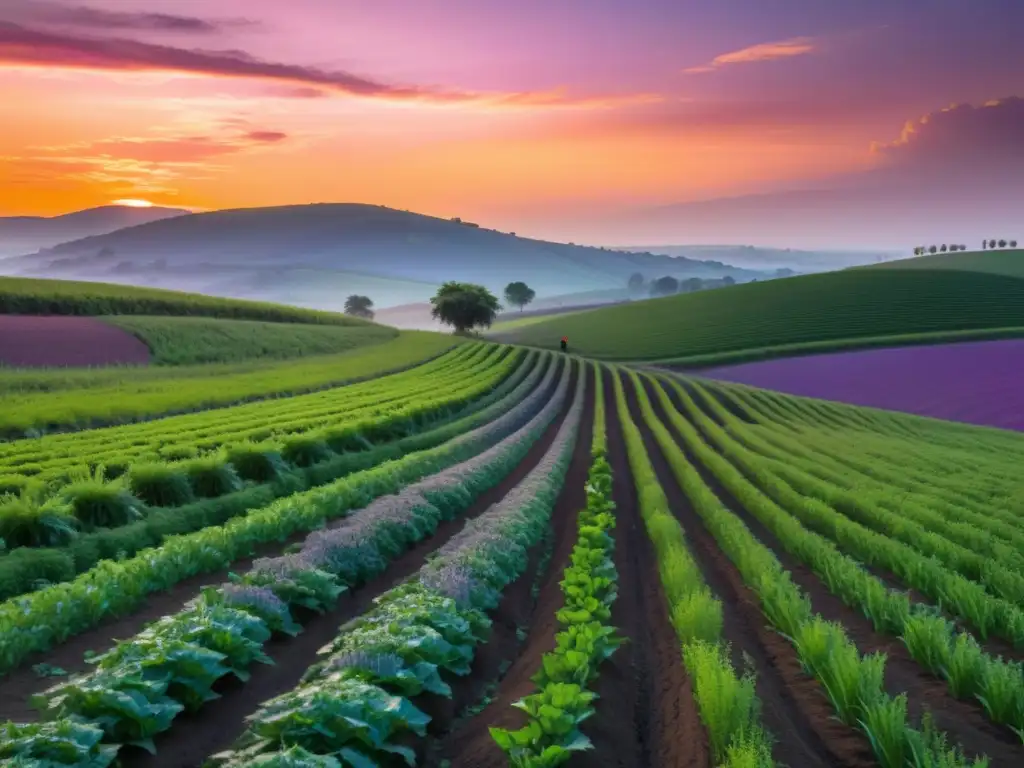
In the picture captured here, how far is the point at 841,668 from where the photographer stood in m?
6.69

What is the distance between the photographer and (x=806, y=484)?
19.7m

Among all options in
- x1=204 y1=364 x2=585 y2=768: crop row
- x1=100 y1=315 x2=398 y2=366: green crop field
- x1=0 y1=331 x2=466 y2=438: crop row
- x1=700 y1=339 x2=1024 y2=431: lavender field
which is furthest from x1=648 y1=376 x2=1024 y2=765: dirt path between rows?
x1=700 y1=339 x2=1024 y2=431: lavender field

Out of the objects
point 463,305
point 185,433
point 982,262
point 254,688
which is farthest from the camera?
point 982,262

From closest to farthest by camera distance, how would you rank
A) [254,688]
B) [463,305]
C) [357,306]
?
[254,688], [463,305], [357,306]

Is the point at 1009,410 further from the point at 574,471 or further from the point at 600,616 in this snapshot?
the point at 600,616

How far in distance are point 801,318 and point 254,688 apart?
89272 millimetres

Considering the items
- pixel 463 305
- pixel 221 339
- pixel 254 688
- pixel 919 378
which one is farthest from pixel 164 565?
pixel 463 305

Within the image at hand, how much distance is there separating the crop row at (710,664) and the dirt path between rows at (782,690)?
0.25 meters

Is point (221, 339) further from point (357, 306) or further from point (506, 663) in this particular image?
point (357, 306)

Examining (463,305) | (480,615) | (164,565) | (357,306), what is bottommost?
A: (480,615)

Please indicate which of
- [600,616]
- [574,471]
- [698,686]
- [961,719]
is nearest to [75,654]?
[600,616]

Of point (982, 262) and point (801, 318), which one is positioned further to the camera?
point (982, 262)

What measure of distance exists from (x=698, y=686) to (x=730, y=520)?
837 cm

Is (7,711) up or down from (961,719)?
up
